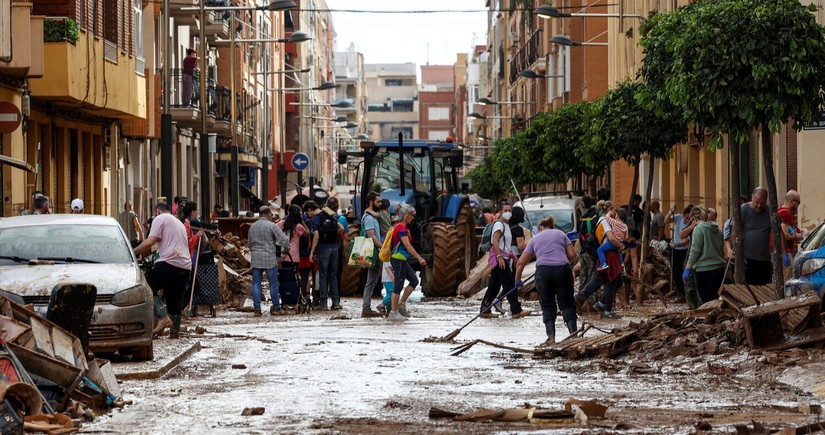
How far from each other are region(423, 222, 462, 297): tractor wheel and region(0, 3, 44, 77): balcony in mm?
7212

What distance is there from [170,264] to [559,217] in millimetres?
19253

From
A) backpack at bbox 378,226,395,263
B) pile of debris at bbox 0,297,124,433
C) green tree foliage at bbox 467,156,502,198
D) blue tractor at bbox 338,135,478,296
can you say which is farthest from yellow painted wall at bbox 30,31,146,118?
green tree foliage at bbox 467,156,502,198

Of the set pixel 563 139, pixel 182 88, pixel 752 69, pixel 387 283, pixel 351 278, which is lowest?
pixel 351 278

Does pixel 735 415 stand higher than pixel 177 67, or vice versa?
pixel 177 67

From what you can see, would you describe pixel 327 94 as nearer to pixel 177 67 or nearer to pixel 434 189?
pixel 177 67

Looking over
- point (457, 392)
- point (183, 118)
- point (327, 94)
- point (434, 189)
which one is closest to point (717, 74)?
point (457, 392)

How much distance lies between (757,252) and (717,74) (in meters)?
2.34

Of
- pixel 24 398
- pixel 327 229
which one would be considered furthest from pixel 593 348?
pixel 327 229

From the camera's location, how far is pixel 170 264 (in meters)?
18.9

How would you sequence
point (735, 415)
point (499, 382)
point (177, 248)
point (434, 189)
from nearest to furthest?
point (735, 415) < point (499, 382) < point (177, 248) < point (434, 189)

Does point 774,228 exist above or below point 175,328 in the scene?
above

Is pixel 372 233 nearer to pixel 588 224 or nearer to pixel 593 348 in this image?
pixel 588 224

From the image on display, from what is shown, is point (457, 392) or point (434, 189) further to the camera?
point (434, 189)

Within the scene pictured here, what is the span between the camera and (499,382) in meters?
14.2
